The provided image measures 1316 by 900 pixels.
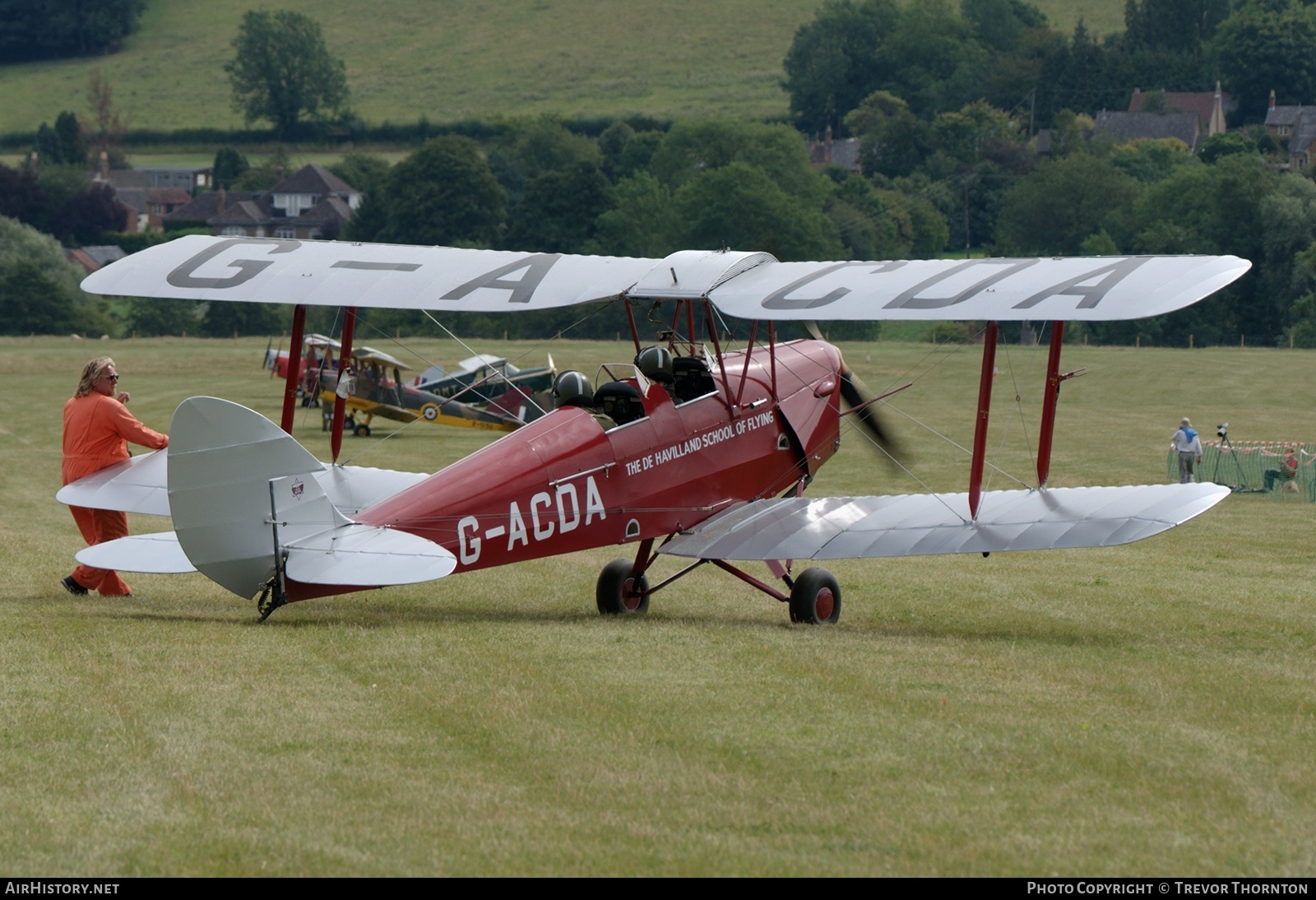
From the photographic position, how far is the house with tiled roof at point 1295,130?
10869cm

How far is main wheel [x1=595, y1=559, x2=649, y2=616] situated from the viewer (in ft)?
34.5

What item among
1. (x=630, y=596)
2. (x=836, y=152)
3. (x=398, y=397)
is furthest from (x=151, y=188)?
(x=630, y=596)

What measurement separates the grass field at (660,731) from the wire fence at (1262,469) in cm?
968

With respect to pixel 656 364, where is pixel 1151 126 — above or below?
below

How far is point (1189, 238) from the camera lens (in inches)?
2889

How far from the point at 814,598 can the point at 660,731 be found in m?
3.55

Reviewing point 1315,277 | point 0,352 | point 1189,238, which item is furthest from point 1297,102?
point 0,352

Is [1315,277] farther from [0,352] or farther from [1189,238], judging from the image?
[0,352]

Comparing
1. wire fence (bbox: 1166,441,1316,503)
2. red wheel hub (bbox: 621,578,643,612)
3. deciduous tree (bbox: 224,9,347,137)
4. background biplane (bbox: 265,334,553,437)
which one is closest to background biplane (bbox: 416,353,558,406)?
background biplane (bbox: 265,334,553,437)

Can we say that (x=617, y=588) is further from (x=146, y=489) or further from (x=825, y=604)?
(x=146, y=489)

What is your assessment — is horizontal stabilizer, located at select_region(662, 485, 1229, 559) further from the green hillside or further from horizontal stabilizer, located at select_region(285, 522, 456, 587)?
the green hillside

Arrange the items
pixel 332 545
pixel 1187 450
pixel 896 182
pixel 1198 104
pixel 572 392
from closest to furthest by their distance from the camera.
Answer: pixel 332 545, pixel 572 392, pixel 1187 450, pixel 896 182, pixel 1198 104

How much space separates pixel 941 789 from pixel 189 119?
142m

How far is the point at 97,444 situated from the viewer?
1055cm
